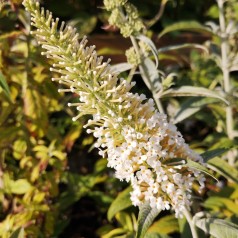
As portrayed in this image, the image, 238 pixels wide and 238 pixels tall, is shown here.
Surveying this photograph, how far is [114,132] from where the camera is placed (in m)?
1.40

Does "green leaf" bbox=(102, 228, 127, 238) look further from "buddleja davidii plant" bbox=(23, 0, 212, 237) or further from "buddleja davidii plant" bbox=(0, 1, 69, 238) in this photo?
"buddleja davidii plant" bbox=(23, 0, 212, 237)

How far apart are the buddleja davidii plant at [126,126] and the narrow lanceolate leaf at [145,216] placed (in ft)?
0.14

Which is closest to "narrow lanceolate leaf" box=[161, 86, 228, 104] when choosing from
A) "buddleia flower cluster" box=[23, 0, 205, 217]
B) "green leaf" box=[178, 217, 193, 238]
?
"buddleia flower cluster" box=[23, 0, 205, 217]

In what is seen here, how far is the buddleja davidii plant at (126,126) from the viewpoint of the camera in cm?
132

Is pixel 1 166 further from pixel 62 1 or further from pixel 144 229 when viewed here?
pixel 62 1

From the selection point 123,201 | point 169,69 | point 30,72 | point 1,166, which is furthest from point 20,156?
point 169,69

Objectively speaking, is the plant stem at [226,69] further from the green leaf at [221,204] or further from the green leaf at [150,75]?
the green leaf at [150,75]

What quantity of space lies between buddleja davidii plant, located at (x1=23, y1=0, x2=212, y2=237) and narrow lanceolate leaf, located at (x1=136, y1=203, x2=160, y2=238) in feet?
Answer: 0.14

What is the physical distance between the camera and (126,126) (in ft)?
4.55

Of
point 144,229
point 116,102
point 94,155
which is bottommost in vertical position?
→ point 144,229

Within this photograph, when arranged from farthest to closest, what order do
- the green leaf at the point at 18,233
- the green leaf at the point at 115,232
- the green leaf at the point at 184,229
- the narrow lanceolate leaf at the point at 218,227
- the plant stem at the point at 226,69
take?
the plant stem at the point at 226,69, the green leaf at the point at 115,232, the green leaf at the point at 184,229, the green leaf at the point at 18,233, the narrow lanceolate leaf at the point at 218,227

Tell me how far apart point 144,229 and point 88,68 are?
0.51 meters

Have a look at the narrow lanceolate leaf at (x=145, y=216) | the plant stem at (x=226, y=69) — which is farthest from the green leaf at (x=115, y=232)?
the plant stem at (x=226, y=69)

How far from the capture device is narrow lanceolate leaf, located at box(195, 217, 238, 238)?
1562 millimetres
